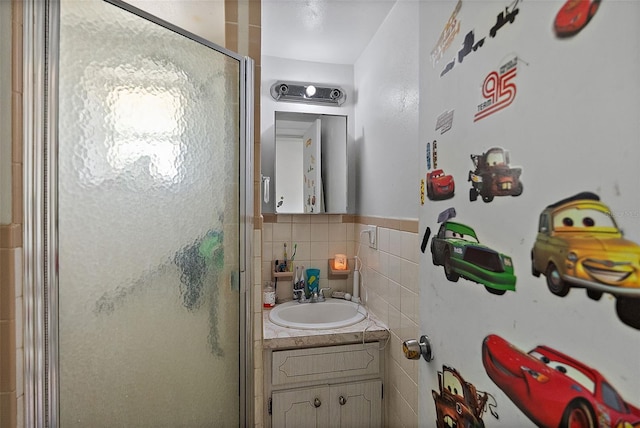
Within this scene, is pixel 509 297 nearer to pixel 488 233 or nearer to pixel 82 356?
pixel 488 233

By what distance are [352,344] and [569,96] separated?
4.42 ft

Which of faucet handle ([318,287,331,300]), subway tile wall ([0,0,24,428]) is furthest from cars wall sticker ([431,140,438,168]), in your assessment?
faucet handle ([318,287,331,300])

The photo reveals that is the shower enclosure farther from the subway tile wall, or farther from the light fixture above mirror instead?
the light fixture above mirror

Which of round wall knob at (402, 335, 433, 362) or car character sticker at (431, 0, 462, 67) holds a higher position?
car character sticker at (431, 0, 462, 67)

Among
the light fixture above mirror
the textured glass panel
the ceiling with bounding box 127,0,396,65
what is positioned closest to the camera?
the textured glass panel

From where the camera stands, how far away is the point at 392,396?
1.48 metres

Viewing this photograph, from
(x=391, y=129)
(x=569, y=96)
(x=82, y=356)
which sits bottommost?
(x=82, y=356)

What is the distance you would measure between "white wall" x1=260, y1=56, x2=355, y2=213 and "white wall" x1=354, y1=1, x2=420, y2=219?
67mm

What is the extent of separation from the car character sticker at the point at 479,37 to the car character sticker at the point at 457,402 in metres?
0.61

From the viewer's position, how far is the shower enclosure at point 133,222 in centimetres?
71

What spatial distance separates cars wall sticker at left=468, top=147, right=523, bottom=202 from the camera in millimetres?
492

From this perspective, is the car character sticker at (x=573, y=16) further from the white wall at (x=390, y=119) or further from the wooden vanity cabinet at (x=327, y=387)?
the wooden vanity cabinet at (x=327, y=387)

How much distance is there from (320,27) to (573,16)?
1.49 m

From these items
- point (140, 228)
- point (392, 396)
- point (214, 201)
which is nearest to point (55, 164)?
point (140, 228)
